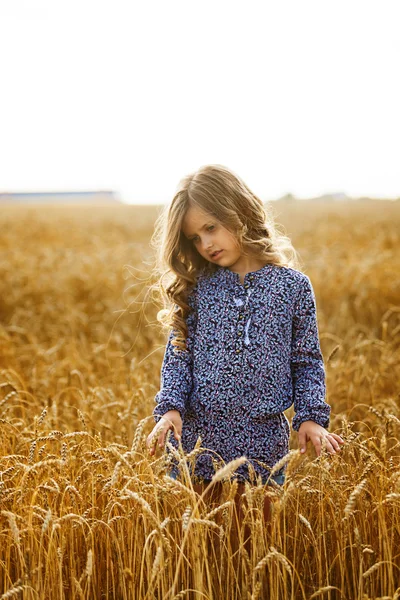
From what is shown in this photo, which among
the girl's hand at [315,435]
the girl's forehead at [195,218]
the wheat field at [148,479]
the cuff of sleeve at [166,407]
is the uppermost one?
the girl's forehead at [195,218]

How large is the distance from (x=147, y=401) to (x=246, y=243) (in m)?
0.91

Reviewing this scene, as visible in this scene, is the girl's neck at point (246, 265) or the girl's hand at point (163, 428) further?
the girl's neck at point (246, 265)

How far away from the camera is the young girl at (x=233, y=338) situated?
2016mm

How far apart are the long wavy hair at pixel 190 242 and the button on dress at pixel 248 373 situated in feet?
0.30

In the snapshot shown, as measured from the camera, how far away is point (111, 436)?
2.71 m

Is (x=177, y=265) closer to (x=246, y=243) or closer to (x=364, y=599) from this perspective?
(x=246, y=243)

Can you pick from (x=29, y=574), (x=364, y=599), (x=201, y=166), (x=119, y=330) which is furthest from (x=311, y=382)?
(x=119, y=330)

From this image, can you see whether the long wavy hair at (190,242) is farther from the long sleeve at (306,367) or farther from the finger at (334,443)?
the finger at (334,443)

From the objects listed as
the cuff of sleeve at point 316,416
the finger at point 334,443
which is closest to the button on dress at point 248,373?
the cuff of sleeve at point 316,416

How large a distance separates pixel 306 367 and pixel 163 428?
511 millimetres

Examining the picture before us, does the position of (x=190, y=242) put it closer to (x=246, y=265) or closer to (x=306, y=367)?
(x=246, y=265)

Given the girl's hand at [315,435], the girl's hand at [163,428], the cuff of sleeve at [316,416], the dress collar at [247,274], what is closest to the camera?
the girl's hand at [163,428]

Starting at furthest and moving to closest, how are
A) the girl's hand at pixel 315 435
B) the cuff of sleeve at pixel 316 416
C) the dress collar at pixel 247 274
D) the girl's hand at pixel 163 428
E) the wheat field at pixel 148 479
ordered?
the dress collar at pixel 247 274, the cuff of sleeve at pixel 316 416, the girl's hand at pixel 315 435, the girl's hand at pixel 163 428, the wheat field at pixel 148 479

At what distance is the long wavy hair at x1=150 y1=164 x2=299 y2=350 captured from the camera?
7.13 feet
